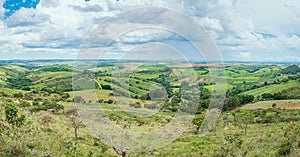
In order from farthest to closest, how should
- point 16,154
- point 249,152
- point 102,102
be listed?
point 102,102
point 249,152
point 16,154

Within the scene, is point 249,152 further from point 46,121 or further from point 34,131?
point 46,121

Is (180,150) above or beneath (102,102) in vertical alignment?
beneath

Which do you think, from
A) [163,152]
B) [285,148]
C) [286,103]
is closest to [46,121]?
[163,152]

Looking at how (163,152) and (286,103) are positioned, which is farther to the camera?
(286,103)

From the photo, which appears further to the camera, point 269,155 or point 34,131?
point 34,131

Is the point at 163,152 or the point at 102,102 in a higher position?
the point at 102,102

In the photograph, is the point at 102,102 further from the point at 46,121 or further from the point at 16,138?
the point at 16,138

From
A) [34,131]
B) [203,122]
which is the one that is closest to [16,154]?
[34,131]

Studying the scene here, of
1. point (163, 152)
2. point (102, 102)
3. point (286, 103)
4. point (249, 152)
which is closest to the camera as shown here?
point (249, 152)

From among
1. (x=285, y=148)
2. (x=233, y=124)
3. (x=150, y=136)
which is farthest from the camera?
(x=233, y=124)
